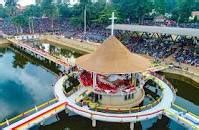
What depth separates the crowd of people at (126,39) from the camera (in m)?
58.6

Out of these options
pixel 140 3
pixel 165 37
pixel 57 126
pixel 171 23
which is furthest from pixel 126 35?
pixel 57 126

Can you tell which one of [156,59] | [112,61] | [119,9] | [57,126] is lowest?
[57,126]

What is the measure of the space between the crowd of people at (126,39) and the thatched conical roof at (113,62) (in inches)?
908

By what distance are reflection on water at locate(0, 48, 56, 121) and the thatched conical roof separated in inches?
450

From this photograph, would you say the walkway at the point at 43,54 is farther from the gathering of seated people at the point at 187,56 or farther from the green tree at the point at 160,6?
the green tree at the point at 160,6

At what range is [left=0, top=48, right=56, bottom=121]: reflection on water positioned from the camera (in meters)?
40.4

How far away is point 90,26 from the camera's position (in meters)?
97.7

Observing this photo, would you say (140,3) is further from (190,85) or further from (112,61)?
(112,61)

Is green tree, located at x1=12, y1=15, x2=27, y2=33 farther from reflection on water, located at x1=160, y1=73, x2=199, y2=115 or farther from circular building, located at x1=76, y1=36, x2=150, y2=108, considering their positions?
circular building, located at x1=76, y1=36, x2=150, y2=108

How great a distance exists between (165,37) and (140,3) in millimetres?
28173

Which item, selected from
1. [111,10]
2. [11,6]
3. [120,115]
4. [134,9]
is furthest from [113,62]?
[11,6]

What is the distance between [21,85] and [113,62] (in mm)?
22253

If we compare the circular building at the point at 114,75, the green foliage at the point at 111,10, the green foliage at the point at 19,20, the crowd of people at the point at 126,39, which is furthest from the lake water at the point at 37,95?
the green foliage at the point at 111,10

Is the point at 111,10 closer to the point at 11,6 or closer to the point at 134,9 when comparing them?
the point at 134,9
